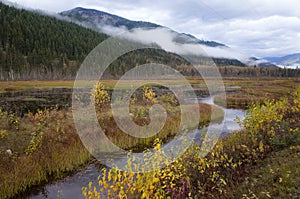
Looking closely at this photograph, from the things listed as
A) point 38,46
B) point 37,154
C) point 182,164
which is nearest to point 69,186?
point 37,154

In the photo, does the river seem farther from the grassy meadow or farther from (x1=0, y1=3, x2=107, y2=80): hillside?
(x1=0, y1=3, x2=107, y2=80): hillside

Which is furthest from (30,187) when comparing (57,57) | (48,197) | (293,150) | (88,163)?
(57,57)

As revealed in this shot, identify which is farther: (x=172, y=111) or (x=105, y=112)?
(x=172, y=111)

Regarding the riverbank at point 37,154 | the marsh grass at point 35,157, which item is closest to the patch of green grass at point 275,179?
the riverbank at point 37,154

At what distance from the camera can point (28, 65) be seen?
104 m

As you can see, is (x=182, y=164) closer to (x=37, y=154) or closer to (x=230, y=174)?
(x=230, y=174)

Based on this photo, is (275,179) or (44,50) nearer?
(275,179)

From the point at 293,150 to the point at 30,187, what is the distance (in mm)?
9975

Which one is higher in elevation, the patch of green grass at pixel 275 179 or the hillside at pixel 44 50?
the hillside at pixel 44 50

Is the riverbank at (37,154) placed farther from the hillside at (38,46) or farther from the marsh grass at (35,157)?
the hillside at (38,46)

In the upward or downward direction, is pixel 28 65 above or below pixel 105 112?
above

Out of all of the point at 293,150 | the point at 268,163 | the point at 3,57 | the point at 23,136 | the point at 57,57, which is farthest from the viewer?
the point at 57,57

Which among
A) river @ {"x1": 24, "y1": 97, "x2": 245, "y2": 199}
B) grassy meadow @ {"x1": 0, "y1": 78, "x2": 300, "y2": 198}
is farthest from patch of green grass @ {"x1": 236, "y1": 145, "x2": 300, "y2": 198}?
river @ {"x1": 24, "y1": 97, "x2": 245, "y2": 199}

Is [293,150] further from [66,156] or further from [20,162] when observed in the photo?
[20,162]
